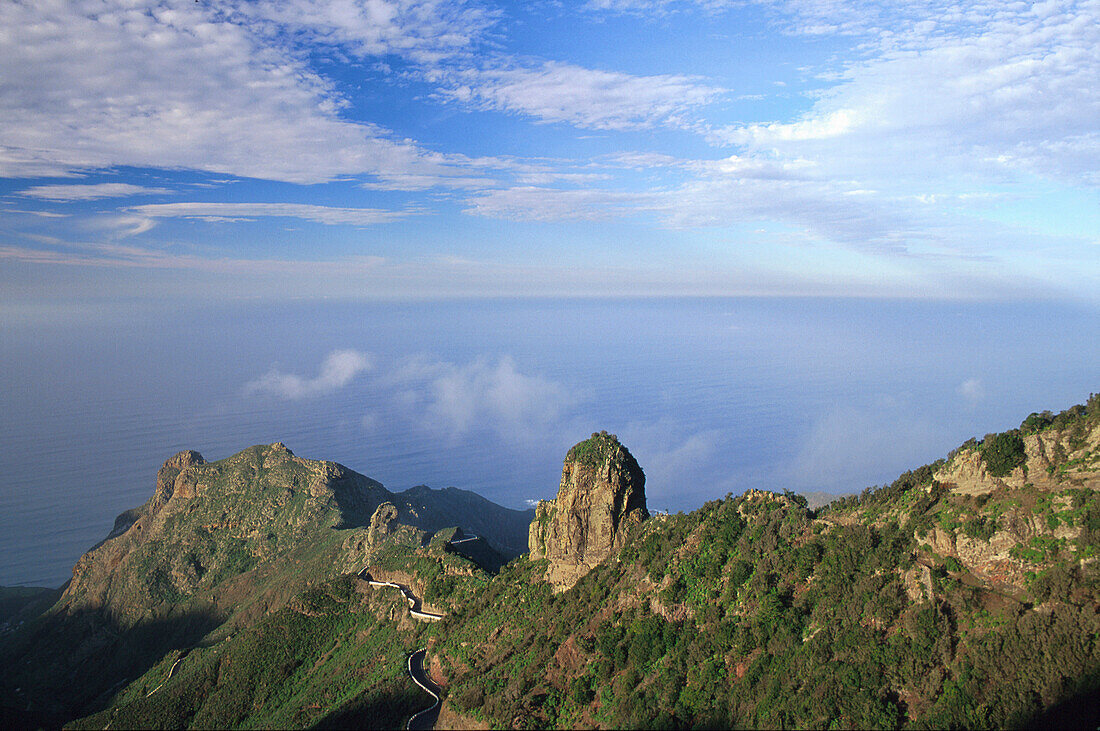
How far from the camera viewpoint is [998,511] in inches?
870

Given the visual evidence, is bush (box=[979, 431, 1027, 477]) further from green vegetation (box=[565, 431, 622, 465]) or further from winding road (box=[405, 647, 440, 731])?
winding road (box=[405, 647, 440, 731])

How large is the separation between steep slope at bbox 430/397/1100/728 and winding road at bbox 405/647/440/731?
2.26 meters

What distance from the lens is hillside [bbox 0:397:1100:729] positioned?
19922 millimetres

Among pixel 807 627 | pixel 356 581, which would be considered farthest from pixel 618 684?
pixel 356 581

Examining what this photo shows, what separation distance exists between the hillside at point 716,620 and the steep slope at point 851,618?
83 millimetres

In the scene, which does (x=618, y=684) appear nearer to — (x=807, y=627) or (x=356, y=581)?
(x=807, y=627)

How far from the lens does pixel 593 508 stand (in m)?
40.4

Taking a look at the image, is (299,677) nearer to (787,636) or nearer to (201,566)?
(787,636)

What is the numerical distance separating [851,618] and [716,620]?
6.19m

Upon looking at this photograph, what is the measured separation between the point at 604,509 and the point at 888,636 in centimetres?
1995

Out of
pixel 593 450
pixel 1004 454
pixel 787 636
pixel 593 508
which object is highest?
pixel 1004 454

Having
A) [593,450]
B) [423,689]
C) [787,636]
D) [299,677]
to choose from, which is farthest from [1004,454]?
[299,677]

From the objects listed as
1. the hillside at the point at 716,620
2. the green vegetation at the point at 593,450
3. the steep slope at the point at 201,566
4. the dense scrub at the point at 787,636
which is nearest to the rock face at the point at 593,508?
the green vegetation at the point at 593,450

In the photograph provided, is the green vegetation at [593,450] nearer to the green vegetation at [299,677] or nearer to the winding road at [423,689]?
the winding road at [423,689]
